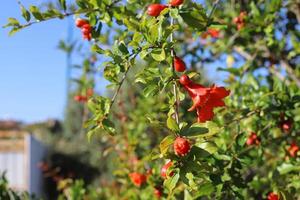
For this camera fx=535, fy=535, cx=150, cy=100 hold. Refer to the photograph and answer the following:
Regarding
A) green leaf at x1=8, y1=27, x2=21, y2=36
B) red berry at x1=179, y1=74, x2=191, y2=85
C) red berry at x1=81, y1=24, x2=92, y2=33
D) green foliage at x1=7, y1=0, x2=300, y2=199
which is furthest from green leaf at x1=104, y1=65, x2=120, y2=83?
green leaf at x1=8, y1=27, x2=21, y2=36

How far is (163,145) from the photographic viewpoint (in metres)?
1.32

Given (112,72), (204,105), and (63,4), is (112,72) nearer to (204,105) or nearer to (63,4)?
(204,105)

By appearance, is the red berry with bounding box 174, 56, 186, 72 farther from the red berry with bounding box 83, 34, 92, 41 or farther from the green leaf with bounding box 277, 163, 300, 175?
the green leaf with bounding box 277, 163, 300, 175

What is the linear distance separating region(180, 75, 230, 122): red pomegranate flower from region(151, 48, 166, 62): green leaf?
0.07 m

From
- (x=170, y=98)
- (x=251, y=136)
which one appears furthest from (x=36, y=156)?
(x=170, y=98)

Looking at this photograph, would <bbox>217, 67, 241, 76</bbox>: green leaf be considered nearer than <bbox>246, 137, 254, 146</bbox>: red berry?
No

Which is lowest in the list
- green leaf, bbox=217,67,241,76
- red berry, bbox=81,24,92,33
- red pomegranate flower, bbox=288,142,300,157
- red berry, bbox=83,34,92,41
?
red pomegranate flower, bbox=288,142,300,157

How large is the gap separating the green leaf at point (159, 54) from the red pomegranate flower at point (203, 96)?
2.8 inches

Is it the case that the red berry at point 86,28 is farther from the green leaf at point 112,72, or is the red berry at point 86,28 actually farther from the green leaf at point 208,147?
the green leaf at point 208,147

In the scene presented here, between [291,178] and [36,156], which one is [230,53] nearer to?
[291,178]

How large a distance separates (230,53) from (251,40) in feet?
1.39


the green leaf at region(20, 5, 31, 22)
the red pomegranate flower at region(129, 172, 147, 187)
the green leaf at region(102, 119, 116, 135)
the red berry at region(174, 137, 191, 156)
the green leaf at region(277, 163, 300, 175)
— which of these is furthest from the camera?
the red pomegranate flower at region(129, 172, 147, 187)

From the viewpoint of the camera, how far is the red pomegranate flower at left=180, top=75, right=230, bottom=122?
132 cm

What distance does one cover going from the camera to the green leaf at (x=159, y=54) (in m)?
1.38
